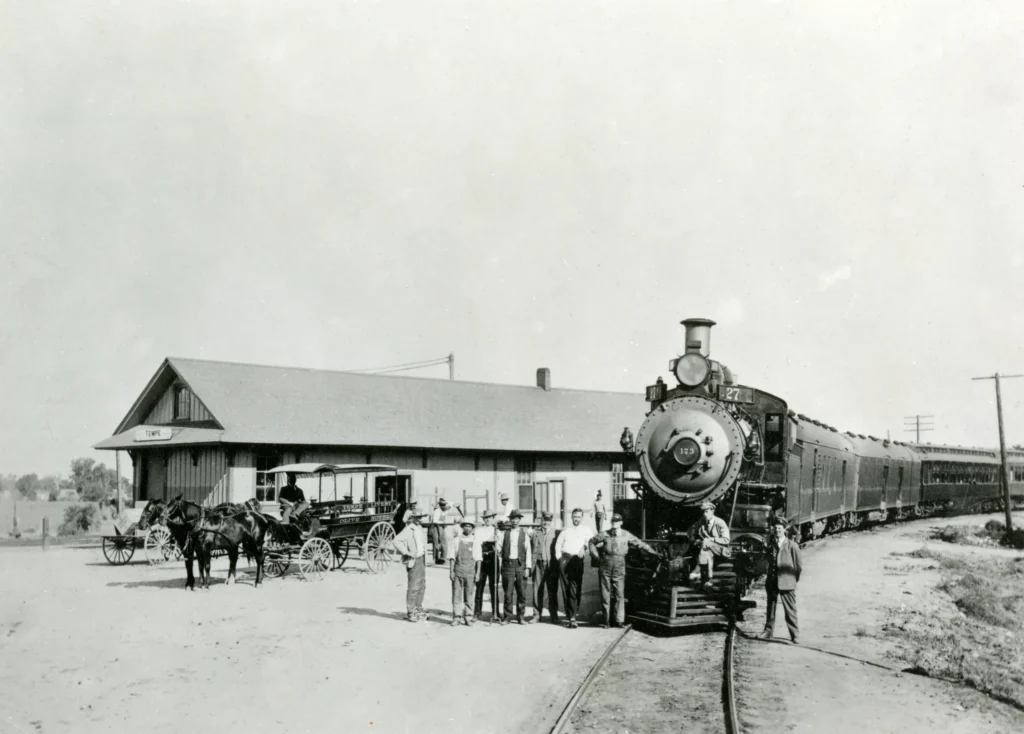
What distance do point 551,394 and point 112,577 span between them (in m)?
21.0

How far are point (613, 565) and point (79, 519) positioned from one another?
38.0 m

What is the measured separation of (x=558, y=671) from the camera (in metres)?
9.55

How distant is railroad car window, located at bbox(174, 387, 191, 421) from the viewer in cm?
2647

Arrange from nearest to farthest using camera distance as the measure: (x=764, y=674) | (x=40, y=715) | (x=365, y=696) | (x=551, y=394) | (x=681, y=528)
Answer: (x=40, y=715), (x=365, y=696), (x=764, y=674), (x=681, y=528), (x=551, y=394)

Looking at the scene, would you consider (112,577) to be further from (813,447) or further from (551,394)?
(551,394)

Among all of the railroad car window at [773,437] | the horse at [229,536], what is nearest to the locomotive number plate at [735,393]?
the railroad car window at [773,437]

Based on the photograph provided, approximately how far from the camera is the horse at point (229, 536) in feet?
51.8

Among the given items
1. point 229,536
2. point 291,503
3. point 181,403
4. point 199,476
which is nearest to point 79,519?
point 181,403

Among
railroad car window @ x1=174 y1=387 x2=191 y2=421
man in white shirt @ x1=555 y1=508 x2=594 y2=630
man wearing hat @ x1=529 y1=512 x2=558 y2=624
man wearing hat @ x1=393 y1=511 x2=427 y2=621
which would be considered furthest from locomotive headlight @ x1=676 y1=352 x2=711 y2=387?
railroad car window @ x1=174 y1=387 x2=191 y2=421

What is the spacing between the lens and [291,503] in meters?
18.1

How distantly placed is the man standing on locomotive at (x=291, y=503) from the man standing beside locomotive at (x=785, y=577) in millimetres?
10100

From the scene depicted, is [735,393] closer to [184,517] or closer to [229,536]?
[229,536]

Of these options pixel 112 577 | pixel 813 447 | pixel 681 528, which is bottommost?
pixel 112 577

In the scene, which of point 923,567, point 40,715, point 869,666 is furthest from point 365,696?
point 923,567
